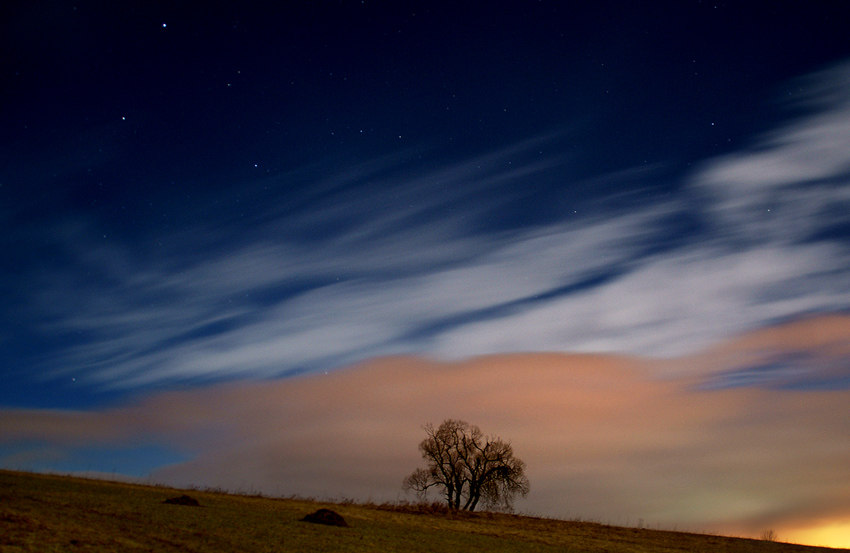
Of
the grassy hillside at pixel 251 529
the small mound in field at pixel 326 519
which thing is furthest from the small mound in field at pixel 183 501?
the small mound in field at pixel 326 519

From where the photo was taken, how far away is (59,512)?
66.6 feet

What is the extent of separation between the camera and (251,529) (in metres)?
22.6

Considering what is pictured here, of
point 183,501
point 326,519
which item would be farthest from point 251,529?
point 183,501

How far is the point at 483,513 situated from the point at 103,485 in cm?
2561

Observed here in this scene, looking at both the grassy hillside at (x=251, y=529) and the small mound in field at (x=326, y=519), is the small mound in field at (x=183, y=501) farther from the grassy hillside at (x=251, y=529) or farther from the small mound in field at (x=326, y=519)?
the small mound in field at (x=326, y=519)

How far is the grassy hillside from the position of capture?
17672 mm

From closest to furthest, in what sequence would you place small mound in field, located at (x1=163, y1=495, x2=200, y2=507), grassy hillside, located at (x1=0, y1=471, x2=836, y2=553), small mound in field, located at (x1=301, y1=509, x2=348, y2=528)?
grassy hillside, located at (x1=0, y1=471, x2=836, y2=553) < small mound in field, located at (x1=301, y1=509, x2=348, y2=528) < small mound in field, located at (x1=163, y1=495, x2=200, y2=507)

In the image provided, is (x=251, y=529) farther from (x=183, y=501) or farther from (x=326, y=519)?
(x=183, y=501)

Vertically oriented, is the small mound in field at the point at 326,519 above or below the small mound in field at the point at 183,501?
below

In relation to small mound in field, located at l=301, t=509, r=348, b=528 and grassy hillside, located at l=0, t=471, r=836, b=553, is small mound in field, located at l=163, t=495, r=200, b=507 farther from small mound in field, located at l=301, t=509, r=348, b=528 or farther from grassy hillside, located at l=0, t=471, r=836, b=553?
small mound in field, located at l=301, t=509, r=348, b=528

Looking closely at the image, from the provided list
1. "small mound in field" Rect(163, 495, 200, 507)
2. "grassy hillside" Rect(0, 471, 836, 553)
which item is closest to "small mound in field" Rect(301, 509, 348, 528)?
"grassy hillside" Rect(0, 471, 836, 553)

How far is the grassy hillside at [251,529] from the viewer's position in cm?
1767

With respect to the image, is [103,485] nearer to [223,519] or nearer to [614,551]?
[223,519]

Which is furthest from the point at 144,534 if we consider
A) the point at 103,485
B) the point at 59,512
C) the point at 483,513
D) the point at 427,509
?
the point at 483,513
